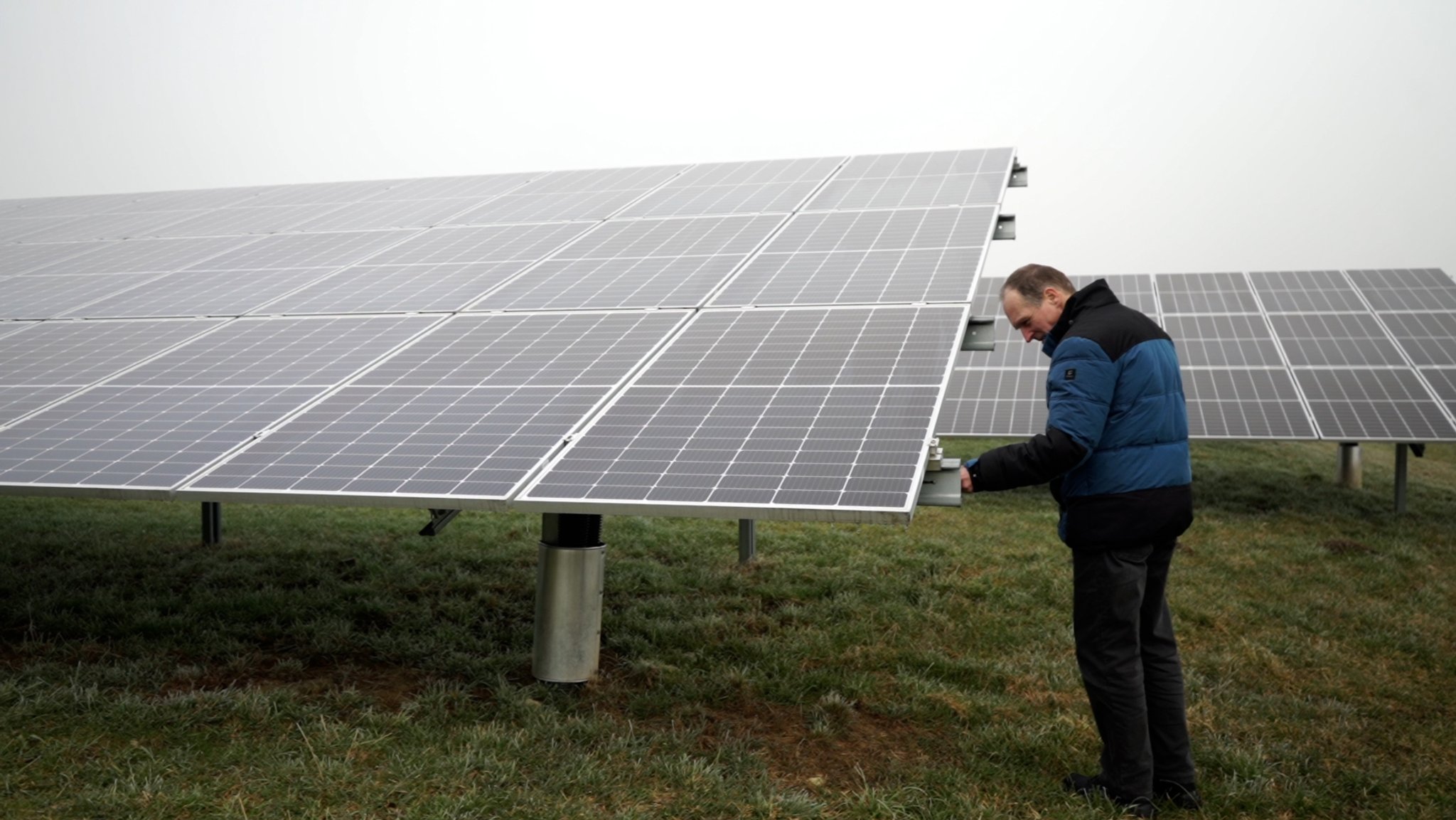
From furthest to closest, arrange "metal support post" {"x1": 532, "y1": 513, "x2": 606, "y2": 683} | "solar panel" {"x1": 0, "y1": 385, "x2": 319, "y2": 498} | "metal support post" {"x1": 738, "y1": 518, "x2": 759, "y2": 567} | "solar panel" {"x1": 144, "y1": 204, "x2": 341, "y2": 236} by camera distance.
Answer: "solar panel" {"x1": 144, "y1": 204, "x2": 341, "y2": 236}
"metal support post" {"x1": 738, "y1": 518, "x2": 759, "y2": 567}
"metal support post" {"x1": 532, "y1": 513, "x2": 606, "y2": 683}
"solar panel" {"x1": 0, "y1": 385, "x2": 319, "y2": 498}

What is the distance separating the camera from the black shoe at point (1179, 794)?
543cm

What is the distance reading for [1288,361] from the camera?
15.6m

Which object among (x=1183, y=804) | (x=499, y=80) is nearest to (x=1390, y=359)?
(x=1183, y=804)

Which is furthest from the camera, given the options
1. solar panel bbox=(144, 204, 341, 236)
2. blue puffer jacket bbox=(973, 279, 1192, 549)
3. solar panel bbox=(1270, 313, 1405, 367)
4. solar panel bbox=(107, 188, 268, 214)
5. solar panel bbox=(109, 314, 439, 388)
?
solar panel bbox=(1270, 313, 1405, 367)

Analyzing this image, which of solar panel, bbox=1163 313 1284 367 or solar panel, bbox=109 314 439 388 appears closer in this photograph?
solar panel, bbox=109 314 439 388

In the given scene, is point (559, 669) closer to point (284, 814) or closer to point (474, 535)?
point (284, 814)

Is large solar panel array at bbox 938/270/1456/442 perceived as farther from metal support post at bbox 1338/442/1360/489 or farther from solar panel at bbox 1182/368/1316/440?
metal support post at bbox 1338/442/1360/489

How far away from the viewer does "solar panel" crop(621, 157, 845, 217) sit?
10883mm

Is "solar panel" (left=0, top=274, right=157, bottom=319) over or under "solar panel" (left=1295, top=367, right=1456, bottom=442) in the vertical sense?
over

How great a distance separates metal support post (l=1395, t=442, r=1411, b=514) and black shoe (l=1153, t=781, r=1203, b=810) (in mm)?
10422

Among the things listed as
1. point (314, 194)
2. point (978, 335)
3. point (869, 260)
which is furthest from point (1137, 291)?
point (978, 335)

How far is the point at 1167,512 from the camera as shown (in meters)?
5.10

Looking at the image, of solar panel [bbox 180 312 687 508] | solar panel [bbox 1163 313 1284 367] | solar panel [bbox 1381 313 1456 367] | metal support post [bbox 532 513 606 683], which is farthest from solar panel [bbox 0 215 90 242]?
solar panel [bbox 1381 313 1456 367]

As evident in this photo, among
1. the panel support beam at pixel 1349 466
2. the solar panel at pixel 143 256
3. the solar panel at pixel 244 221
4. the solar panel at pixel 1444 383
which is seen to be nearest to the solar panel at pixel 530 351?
the solar panel at pixel 143 256
